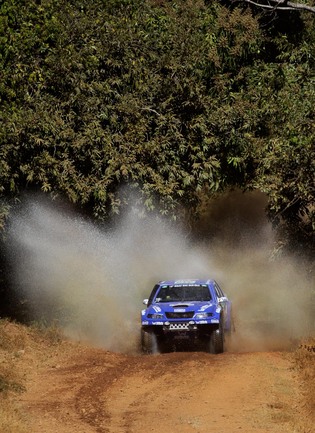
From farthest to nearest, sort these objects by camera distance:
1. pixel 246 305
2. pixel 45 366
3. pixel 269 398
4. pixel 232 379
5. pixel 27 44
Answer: pixel 246 305
pixel 27 44
pixel 45 366
pixel 232 379
pixel 269 398

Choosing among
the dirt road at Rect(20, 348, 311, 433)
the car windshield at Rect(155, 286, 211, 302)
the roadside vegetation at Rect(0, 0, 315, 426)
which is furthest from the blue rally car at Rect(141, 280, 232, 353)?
the roadside vegetation at Rect(0, 0, 315, 426)

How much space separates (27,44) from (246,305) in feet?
34.4

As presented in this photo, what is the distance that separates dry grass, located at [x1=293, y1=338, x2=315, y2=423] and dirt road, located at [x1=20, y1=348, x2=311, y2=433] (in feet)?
0.56

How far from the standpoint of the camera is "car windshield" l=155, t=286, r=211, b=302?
20.9m

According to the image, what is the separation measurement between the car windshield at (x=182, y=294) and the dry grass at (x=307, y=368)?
254cm

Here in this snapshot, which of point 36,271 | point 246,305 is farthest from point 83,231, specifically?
point 246,305

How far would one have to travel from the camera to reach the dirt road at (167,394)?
43.8 feet

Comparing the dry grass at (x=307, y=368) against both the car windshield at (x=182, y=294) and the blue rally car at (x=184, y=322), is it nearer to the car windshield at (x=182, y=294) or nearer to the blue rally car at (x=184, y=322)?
the blue rally car at (x=184, y=322)

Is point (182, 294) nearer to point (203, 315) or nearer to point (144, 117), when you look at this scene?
point (203, 315)

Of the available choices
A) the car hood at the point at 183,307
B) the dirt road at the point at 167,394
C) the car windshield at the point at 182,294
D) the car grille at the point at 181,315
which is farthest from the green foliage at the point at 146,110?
the dirt road at the point at 167,394

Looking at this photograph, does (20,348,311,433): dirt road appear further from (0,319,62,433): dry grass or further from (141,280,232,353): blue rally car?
(141,280,232,353): blue rally car

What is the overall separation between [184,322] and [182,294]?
130 centimetres

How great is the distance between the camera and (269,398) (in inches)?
591

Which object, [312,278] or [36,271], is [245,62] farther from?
[36,271]
